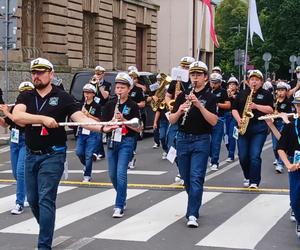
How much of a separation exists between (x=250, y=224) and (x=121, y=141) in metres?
1.96

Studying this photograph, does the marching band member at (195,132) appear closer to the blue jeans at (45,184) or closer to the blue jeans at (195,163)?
the blue jeans at (195,163)

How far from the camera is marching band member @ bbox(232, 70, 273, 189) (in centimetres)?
1029

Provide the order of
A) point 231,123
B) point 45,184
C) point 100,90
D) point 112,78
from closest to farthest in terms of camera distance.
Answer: point 45,184, point 231,123, point 100,90, point 112,78

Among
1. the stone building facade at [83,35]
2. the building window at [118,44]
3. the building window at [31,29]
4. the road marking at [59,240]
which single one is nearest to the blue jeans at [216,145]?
the road marking at [59,240]

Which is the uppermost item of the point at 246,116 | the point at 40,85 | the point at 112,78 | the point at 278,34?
the point at 278,34

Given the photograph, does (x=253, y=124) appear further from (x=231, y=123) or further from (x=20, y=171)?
(x=231, y=123)

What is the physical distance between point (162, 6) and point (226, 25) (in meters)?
43.3

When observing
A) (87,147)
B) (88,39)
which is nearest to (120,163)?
(87,147)

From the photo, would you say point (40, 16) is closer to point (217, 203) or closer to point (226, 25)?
point (217, 203)

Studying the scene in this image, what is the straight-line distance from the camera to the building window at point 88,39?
33.9 m

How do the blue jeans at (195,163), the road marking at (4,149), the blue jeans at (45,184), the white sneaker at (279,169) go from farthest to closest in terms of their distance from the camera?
1. the road marking at (4,149)
2. the white sneaker at (279,169)
3. the blue jeans at (195,163)
4. the blue jeans at (45,184)

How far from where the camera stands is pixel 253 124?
10.3m

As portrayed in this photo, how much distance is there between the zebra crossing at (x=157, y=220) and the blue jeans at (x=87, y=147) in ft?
3.25

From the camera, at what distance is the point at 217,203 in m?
A: 9.55
